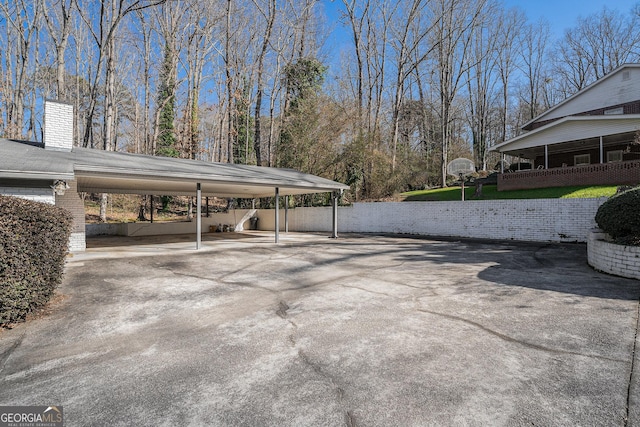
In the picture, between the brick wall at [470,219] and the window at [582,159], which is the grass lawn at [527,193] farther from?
the window at [582,159]

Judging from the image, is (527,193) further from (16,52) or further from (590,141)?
(16,52)

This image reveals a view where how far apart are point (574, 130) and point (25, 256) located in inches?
763

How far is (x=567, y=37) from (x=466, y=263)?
3044cm

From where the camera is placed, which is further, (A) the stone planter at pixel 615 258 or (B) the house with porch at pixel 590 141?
(B) the house with porch at pixel 590 141

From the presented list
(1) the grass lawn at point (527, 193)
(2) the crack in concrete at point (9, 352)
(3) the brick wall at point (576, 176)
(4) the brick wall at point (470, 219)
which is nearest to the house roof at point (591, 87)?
(1) the grass lawn at point (527, 193)

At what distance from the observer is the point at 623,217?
17.4ft

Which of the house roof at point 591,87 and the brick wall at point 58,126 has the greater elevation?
the house roof at point 591,87

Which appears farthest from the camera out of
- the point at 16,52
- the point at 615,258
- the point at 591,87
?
the point at 16,52

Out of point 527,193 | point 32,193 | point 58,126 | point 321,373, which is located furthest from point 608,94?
point 32,193

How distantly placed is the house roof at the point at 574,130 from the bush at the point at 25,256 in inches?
733

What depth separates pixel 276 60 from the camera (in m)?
19.8

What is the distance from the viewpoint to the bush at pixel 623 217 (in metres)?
5.17

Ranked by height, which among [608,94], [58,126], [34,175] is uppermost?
[608,94]

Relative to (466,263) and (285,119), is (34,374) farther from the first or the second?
(285,119)
